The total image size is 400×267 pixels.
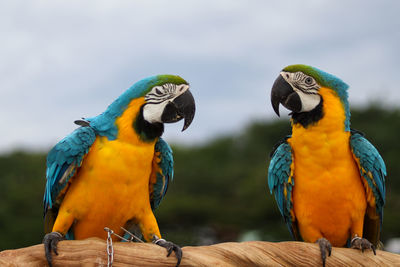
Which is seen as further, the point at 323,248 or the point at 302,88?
the point at 302,88

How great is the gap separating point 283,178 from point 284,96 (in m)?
0.54

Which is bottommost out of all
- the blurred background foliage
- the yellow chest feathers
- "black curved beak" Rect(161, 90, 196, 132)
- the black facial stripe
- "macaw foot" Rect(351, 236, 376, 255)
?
the blurred background foliage

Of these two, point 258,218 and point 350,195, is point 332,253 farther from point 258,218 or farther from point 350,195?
point 258,218

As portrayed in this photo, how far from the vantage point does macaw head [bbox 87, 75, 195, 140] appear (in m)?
2.83

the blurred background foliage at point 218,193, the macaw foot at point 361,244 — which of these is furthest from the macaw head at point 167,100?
the blurred background foliage at point 218,193

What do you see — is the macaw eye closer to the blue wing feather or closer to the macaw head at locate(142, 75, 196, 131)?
Result: the blue wing feather

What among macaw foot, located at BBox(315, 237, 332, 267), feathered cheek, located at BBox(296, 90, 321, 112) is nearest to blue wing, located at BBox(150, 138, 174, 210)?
feathered cheek, located at BBox(296, 90, 321, 112)

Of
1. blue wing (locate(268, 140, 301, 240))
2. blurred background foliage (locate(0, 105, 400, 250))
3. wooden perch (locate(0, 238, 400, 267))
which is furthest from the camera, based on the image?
blurred background foliage (locate(0, 105, 400, 250))

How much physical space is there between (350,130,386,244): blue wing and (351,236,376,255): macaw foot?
0.84 ft

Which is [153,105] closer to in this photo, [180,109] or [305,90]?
[180,109]

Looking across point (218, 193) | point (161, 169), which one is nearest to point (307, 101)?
point (161, 169)

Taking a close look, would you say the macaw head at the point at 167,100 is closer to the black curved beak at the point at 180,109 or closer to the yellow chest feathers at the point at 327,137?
the black curved beak at the point at 180,109

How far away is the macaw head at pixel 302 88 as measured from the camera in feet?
9.68

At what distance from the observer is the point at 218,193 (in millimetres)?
13305
